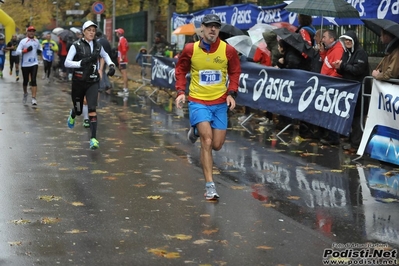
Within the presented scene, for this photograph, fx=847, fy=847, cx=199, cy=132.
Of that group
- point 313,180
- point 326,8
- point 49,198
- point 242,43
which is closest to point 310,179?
point 313,180

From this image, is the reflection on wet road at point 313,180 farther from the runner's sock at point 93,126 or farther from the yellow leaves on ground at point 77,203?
the yellow leaves on ground at point 77,203

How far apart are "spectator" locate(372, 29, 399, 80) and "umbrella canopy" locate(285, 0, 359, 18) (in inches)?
104

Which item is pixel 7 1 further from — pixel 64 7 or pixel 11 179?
pixel 11 179

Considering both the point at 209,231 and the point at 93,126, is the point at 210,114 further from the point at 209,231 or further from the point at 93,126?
the point at 93,126

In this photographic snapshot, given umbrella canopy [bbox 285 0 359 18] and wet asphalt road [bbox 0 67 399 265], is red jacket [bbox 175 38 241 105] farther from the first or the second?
umbrella canopy [bbox 285 0 359 18]

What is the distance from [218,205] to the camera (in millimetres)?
8570

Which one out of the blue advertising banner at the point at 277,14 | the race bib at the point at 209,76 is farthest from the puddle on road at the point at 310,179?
the blue advertising banner at the point at 277,14

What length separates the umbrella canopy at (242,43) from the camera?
1698cm

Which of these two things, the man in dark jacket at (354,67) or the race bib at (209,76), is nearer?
the race bib at (209,76)

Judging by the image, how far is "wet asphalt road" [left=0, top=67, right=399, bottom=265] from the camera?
265 inches

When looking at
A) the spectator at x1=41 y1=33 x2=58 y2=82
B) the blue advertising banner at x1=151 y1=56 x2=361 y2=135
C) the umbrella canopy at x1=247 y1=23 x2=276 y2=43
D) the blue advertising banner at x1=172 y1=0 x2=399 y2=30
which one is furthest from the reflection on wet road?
the spectator at x1=41 y1=33 x2=58 y2=82

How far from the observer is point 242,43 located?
56.2ft

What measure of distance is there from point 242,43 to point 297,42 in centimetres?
249

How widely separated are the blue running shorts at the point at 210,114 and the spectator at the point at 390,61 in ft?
11.2
